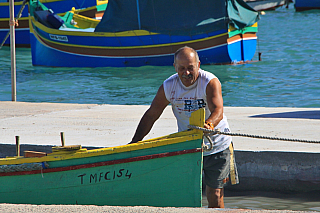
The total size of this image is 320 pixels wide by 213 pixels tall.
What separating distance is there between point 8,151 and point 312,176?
3719 mm

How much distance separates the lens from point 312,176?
515 centimetres

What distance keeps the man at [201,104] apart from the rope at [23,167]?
986mm

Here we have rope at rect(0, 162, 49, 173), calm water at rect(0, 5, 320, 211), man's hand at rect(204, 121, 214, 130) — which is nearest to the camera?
man's hand at rect(204, 121, 214, 130)

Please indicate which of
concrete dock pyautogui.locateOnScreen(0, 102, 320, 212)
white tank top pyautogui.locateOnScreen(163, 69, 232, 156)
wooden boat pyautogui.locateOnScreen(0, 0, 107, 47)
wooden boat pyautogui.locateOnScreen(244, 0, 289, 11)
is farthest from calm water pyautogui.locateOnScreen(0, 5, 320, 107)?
wooden boat pyautogui.locateOnScreen(244, 0, 289, 11)

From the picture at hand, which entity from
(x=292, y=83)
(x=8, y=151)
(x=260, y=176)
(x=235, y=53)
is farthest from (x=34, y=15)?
(x=260, y=176)

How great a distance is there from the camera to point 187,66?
12.0ft

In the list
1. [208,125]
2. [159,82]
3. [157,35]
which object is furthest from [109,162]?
[157,35]

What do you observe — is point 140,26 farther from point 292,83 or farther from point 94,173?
point 94,173

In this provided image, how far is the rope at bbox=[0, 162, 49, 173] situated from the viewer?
14.0 ft

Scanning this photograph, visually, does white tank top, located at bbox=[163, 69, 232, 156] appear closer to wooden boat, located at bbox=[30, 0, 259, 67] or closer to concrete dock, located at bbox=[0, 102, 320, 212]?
concrete dock, located at bbox=[0, 102, 320, 212]

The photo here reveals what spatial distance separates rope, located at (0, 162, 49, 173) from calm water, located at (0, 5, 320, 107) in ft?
27.9

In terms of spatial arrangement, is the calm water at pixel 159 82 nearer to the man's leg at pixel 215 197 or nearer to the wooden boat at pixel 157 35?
the wooden boat at pixel 157 35

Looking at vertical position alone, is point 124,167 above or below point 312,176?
above

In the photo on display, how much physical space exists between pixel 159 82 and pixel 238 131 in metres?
9.78
